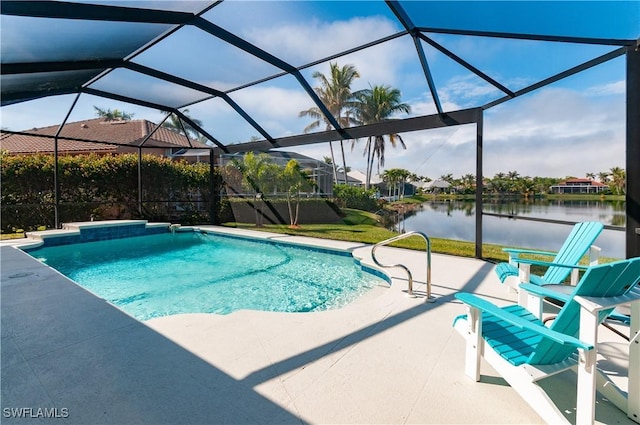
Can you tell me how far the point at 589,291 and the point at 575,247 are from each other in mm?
2177

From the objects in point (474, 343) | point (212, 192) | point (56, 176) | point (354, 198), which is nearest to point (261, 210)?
point (212, 192)

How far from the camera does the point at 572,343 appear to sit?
1.62 meters

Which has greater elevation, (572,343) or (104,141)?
(104,141)

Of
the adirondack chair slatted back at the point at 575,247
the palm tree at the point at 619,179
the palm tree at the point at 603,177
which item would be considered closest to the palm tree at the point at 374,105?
the palm tree at the point at 603,177

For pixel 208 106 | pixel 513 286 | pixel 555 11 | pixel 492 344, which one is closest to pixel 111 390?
pixel 492 344

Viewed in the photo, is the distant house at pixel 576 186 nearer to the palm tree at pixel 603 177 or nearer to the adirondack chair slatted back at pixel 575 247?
the palm tree at pixel 603 177

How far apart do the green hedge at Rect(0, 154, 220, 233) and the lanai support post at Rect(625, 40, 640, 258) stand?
13438 mm

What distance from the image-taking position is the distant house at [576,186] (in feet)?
25.8

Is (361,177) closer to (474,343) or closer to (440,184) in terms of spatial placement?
(440,184)

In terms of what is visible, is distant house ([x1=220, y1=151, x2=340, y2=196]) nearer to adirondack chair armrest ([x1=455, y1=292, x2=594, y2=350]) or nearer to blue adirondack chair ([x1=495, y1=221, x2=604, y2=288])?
blue adirondack chair ([x1=495, y1=221, x2=604, y2=288])

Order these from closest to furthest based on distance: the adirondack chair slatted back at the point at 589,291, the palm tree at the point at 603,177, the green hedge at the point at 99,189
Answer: the adirondack chair slatted back at the point at 589,291
the palm tree at the point at 603,177
the green hedge at the point at 99,189

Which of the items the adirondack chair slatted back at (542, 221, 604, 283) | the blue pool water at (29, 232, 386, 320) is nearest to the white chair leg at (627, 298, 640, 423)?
the adirondack chair slatted back at (542, 221, 604, 283)

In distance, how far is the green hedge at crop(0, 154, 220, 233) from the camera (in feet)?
35.7

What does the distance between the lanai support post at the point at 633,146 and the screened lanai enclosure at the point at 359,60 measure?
0.04ft
